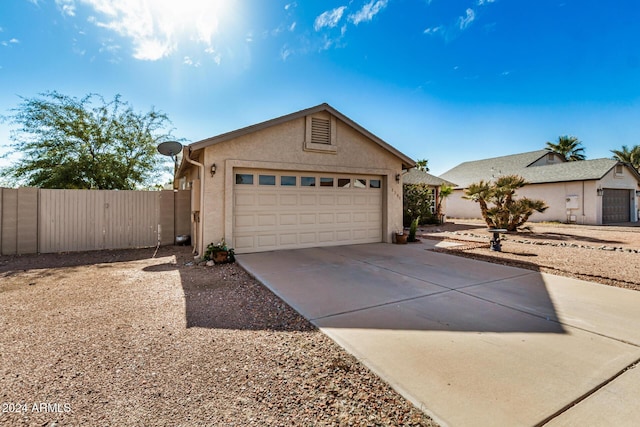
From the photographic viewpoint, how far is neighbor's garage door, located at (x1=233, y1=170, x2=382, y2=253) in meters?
8.53

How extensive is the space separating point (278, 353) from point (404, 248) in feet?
23.9

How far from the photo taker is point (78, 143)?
13383mm

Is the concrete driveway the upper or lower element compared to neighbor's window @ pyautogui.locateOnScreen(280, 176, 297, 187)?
lower

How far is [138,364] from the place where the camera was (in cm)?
281

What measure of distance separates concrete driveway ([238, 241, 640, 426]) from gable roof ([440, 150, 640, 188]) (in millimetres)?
18732

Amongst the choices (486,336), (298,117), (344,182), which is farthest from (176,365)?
(344,182)

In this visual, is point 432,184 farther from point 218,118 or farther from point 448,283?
point 448,283

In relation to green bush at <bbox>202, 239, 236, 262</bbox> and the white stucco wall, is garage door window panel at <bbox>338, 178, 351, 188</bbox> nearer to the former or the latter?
the white stucco wall

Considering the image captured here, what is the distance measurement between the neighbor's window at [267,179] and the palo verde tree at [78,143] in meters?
Result: 9.45

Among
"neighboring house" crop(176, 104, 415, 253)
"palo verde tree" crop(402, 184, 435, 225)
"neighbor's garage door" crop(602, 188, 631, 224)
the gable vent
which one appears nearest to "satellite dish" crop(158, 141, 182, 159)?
"neighboring house" crop(176, 104, 415, 253)

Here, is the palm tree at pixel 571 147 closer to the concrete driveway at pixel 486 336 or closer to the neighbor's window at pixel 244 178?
the concrete driveway at pixel 486 336

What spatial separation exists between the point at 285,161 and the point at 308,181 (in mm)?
1028

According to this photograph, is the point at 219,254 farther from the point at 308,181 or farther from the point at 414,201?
the point at 414,201

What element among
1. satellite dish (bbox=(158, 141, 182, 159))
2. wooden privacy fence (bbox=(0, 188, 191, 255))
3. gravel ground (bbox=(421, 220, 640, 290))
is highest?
satellite dish (bbox=(158, 141, 182, 159))
